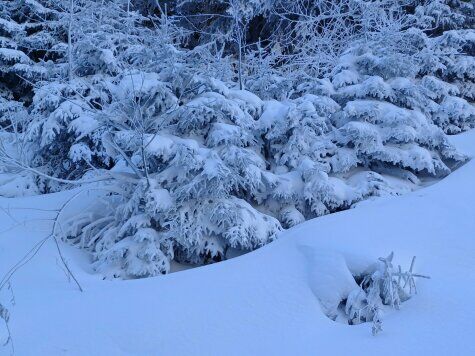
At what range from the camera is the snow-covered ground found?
2705 millimetres

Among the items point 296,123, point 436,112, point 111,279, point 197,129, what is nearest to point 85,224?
point 111,279

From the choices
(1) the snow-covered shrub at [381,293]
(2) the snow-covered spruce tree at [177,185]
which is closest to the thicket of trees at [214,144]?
(2) the snow-covered spruce tree at [177,185]

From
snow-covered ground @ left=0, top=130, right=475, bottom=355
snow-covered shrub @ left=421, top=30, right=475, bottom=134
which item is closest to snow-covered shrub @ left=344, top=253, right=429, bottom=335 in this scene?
snow-covered ground @ left=0, top=130, right=475, bottom=355

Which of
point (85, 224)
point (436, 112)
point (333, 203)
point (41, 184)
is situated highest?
point (436, 112)

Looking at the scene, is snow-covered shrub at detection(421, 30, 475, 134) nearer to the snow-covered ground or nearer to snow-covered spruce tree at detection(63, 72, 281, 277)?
the snow-covered ground

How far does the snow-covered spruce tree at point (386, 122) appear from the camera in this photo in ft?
17.4

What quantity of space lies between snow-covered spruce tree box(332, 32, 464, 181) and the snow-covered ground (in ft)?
3.84

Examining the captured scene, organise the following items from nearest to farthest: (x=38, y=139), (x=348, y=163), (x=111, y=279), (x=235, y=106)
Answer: (x=111, y=279)
(x=235, y=106)
(x=348, y=163)
(x=38, y=139)

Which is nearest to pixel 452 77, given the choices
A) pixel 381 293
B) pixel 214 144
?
pixel 214 144

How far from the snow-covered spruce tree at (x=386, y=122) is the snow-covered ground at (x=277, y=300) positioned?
117 centimetres

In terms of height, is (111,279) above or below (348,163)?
below

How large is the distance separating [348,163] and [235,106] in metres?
1.43

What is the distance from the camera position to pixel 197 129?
16.1 feet

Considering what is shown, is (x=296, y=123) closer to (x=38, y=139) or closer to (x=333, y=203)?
(x=333, y=203)
